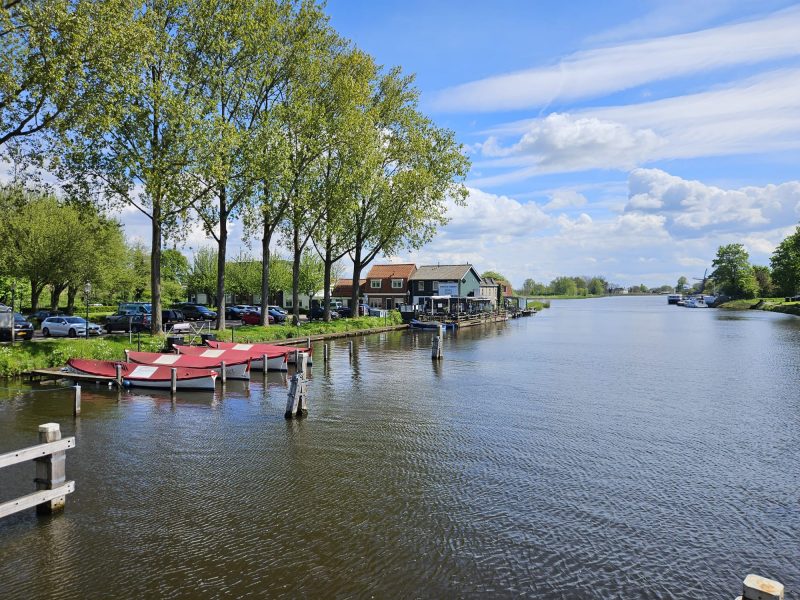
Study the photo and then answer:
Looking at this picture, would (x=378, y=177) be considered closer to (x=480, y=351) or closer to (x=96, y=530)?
(x=480, y=351)

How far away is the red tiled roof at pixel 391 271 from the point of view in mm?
86438

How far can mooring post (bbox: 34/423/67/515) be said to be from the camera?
32.4 feet

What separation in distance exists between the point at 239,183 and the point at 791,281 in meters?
114

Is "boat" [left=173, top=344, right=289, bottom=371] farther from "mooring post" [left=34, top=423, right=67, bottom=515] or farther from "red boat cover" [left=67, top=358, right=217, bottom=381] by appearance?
"mooring post" [left=34, top=423, right=67, bottom=515]

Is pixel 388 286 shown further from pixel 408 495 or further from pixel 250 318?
pixel 408 495

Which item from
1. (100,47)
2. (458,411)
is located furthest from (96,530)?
(100,47)

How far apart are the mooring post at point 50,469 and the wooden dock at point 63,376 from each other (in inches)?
552

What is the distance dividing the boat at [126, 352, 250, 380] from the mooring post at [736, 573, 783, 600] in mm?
22416

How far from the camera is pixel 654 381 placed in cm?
2789

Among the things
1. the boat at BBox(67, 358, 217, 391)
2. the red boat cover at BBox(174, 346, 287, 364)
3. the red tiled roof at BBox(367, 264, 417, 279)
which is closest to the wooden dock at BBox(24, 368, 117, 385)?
the boat at BBox(67, 358, 217, 391)

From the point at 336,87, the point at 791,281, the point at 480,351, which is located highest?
the point at 336,87

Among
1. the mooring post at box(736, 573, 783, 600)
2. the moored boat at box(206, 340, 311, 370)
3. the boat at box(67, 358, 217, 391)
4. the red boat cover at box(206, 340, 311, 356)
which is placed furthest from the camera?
the red boat cover at box(206, 340, 311, 356)

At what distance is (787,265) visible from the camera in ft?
355

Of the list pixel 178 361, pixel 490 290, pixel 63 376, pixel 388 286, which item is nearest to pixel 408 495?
pixel 178 361
